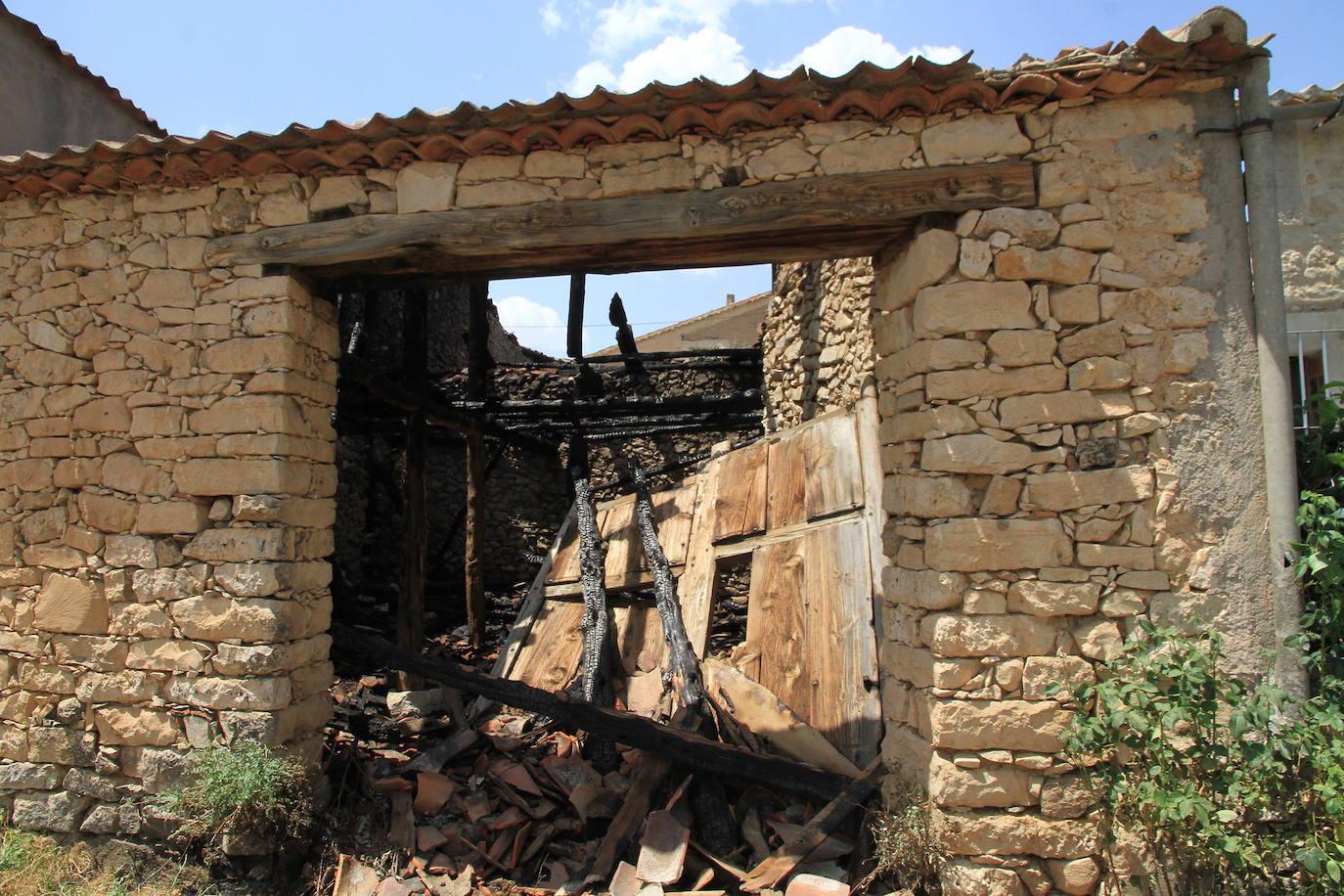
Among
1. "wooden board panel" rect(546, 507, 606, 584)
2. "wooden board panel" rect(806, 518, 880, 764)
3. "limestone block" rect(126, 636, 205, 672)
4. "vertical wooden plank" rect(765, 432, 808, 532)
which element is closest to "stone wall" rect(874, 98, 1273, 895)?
"wooden board panel" rect(806, 518, 880, 764)

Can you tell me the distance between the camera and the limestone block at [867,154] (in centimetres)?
362

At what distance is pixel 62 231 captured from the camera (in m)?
4.27

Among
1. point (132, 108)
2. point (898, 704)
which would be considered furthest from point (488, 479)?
point (898, 704)

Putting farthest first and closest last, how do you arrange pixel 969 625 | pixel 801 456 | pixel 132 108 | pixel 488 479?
pixel 488 479 → pixel 132 108 → pixel 801 456 → pixel 969 625

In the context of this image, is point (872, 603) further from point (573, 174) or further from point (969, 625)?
point (573, 174)

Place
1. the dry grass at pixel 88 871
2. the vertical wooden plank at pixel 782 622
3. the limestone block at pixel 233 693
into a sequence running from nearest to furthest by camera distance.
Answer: the dry grass at pixel 88 871, the limestone block at pixel 233 693, the vertical wooden plank at pixel 782 622

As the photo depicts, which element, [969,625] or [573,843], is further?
[573,843]

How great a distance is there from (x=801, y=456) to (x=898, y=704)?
2.59 meters

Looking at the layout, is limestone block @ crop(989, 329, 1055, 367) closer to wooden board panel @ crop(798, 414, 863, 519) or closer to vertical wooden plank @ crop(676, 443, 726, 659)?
wooden board panel @ crop(798, 414, 863, 519)

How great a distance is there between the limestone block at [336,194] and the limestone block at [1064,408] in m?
3.31

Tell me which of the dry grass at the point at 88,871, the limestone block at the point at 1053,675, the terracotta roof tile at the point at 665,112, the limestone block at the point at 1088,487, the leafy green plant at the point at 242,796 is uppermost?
the terracotta roof tile at the point at 665,112

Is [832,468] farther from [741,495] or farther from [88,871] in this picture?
[88,871]

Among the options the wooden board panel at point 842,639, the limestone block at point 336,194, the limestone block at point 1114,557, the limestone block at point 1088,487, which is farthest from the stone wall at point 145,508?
the limestone block at point 1114,557

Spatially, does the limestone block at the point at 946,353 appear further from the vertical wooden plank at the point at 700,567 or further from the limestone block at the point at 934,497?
the vertical wooden plank at the point at 700,567
